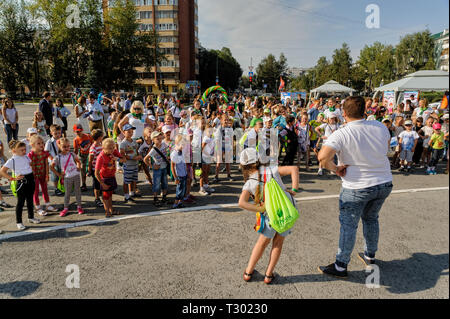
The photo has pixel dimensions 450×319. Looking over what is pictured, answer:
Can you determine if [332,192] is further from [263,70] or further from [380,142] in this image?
[263,70]

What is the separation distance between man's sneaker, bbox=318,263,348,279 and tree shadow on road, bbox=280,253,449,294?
0.05m

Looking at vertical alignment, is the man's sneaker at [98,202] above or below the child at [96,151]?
below

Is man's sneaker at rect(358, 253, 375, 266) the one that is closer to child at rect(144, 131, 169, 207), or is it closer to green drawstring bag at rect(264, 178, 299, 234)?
green drawstring bag at rect(264, 178, 299, 234)

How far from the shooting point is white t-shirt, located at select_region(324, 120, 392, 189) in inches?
123

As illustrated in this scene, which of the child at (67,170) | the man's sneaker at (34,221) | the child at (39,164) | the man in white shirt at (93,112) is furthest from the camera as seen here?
the man in white shirt at (93,112)

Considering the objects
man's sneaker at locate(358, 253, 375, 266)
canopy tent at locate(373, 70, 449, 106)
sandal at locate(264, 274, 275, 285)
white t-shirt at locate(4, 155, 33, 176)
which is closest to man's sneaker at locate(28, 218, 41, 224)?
white t-shirt at locate(4, 155, 33, 176)

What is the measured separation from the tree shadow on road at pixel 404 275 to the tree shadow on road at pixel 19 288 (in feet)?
9.08

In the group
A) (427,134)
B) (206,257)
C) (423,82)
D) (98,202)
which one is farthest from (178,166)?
(423,82)

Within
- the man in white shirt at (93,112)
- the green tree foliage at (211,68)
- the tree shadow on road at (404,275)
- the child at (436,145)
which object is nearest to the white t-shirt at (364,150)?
the tree shadow on road at (404,275)

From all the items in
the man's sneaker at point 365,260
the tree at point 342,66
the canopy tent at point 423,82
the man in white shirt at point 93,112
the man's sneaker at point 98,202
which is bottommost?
the man's sneaker at point 365,260

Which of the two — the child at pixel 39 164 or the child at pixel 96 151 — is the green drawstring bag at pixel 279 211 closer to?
Answer: the child at pixel 96 151

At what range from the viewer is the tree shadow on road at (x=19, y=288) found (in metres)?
3.20

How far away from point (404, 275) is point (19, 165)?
581 centimetres

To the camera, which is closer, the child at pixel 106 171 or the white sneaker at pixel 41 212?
the child at pixel 106 171
